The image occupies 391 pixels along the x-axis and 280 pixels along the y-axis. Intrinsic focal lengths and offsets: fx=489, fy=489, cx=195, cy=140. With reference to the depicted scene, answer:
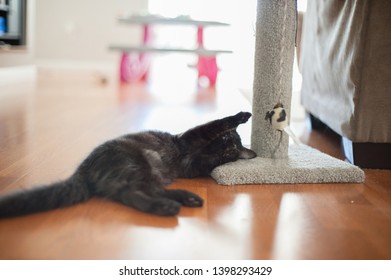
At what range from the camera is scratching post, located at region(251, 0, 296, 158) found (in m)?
1.62

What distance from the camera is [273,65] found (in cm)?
163

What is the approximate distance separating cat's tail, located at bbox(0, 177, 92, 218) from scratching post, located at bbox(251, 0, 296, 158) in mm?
693

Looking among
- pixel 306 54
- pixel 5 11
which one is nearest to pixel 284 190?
pixel 306 54

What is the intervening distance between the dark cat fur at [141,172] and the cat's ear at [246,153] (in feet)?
0.28

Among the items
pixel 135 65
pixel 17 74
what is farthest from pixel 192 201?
pixel 17 74

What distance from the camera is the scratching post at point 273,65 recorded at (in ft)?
5.32

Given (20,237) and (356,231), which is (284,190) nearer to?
(356,231)

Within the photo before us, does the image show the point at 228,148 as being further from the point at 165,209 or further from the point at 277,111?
the point at 165,209

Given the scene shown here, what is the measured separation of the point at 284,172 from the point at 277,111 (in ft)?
0.69

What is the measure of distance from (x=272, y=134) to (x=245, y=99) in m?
2.32

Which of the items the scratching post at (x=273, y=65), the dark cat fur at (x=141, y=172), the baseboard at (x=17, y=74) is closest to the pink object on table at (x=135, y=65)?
the baseboard at (x=17, y=74)

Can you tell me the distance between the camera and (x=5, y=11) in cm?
540

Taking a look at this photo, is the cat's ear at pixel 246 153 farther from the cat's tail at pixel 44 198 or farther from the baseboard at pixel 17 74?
the baseboard at pixel 17 74

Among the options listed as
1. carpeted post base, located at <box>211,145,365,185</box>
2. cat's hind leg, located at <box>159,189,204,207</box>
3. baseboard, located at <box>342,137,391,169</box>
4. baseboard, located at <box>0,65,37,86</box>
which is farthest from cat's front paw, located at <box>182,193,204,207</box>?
baseboard, located at <box>0,65,37,86</box>
